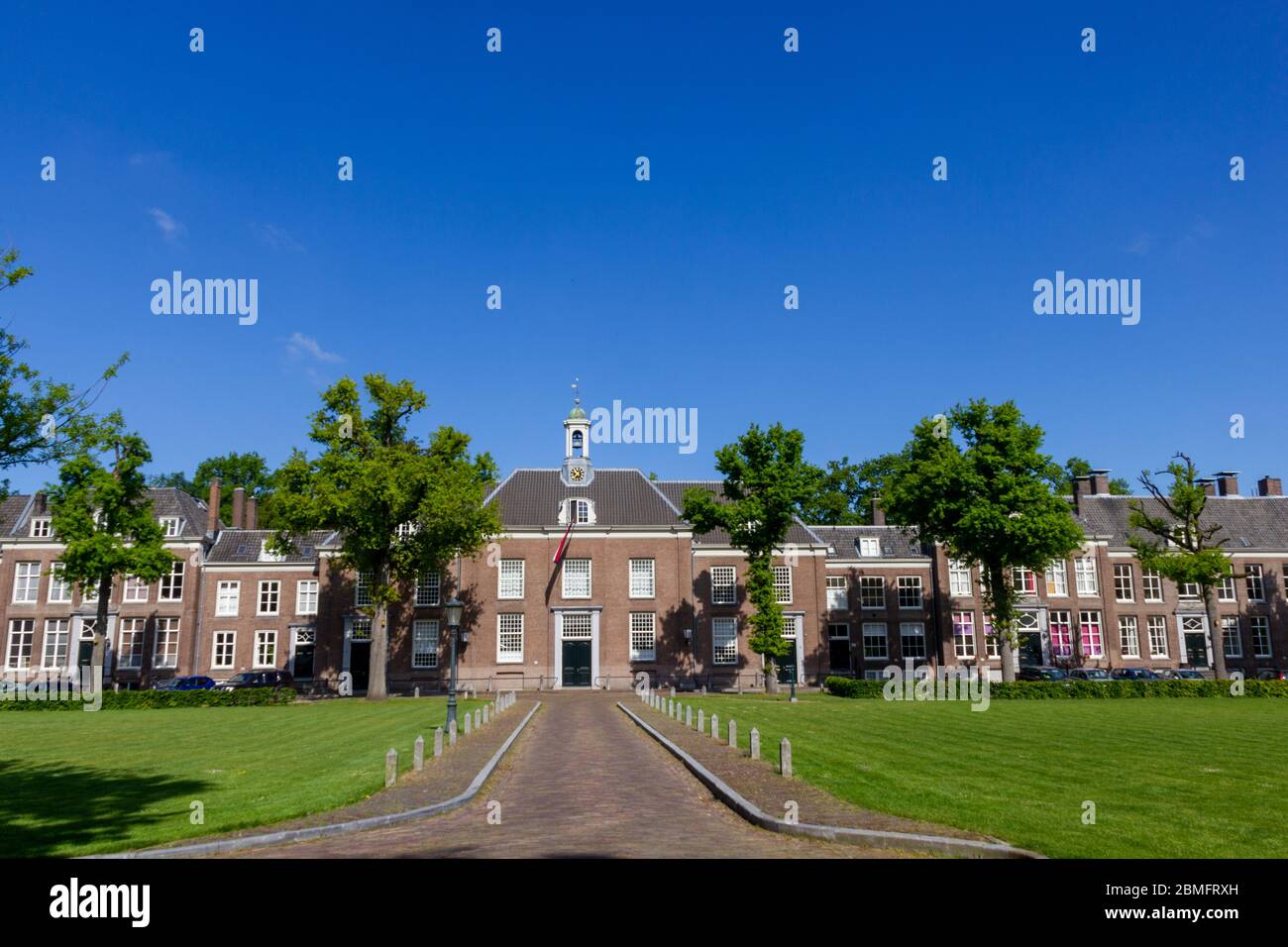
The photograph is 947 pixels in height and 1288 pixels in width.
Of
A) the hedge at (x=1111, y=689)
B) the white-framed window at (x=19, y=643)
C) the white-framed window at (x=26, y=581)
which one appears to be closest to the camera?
the hedge at (x=1111, y=689)

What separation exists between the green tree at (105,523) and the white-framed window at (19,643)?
17576mm

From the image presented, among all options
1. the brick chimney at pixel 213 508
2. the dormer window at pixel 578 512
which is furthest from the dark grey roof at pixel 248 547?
the dormer window at pixel 578 512

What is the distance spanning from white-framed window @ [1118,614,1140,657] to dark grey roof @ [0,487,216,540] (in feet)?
214

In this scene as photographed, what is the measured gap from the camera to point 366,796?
45.7ft

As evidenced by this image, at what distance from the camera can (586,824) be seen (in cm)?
1170

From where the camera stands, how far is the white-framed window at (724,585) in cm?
5581

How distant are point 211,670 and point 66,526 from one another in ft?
61.8

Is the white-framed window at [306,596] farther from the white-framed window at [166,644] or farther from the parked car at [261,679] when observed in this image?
the white-framed window at [166,644]

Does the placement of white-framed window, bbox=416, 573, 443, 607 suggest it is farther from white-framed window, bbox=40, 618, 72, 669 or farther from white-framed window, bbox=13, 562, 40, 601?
white-framed window, bbox=13, 562, 40, 601

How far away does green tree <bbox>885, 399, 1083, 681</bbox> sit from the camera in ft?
155

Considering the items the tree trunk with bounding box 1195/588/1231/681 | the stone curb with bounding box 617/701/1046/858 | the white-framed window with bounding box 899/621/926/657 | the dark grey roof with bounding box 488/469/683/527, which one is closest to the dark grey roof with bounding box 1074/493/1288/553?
the tree trunk with bounding box 1195/588/1231/681

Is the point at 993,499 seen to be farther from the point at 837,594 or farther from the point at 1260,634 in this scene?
the point at 1260,634
